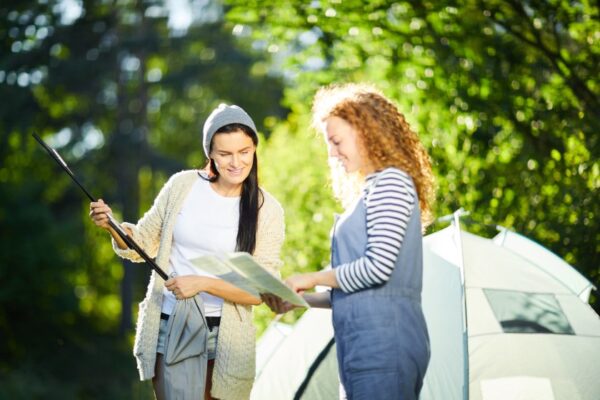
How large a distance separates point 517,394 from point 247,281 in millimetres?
2111


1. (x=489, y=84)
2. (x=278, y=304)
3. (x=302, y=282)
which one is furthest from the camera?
(x=489, y=84)

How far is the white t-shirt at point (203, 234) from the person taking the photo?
11.1 ft

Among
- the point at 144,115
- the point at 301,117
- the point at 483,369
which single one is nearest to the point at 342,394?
the point at 483,369

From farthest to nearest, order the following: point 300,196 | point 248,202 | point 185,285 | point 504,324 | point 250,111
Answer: point 250,111 → point 300,196 → point 504,324 → point 248,202 → point 185,285

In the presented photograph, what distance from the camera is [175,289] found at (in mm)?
3211

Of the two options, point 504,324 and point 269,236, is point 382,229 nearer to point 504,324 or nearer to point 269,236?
point 269,236

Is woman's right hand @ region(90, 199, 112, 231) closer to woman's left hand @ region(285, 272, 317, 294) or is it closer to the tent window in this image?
woman's left hand @ region(285, 272, 317, 294)

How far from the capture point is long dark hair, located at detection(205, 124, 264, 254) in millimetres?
3350

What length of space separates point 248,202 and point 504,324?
1.72 metres

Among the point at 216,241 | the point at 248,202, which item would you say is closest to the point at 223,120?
the point at 248,202

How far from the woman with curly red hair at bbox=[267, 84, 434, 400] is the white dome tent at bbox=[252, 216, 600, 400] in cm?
173

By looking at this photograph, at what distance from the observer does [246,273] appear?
2703 millimetres

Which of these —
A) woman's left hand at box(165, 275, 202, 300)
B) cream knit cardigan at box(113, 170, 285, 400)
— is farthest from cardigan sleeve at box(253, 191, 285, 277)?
woman's left hand at box(165, 275, 202, 300)

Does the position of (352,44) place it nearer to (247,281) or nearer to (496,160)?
(496,160)
